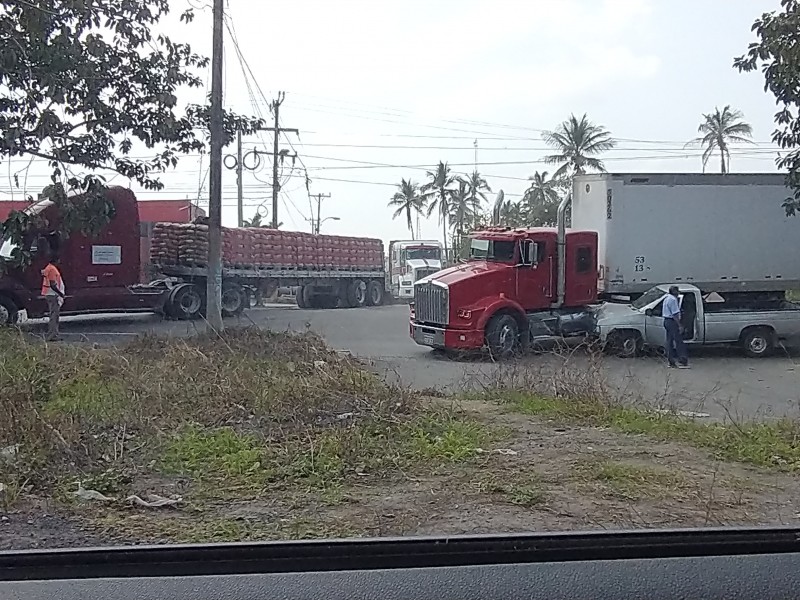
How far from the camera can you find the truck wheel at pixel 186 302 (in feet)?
79.3

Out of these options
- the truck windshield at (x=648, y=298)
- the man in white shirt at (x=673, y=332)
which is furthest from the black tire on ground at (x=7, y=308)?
the man in white shirt at (x=673, y=332)

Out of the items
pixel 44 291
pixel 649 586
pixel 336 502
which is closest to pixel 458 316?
pixel 44 291

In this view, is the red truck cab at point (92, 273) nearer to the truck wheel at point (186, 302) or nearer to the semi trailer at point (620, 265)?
the truck wheel at point (186, 302)

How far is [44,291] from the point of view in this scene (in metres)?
19.2

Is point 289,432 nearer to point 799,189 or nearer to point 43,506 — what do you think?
point 43,506

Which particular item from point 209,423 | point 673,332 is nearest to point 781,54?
point 673,332

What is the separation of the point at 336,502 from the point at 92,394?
4.44m

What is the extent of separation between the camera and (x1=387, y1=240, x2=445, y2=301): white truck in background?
1505 inches

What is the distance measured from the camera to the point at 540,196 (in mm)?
52719

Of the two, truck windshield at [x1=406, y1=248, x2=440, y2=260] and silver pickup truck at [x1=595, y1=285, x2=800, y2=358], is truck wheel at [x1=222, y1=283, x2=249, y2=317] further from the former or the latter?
truck windshield at [x1=406, y1=248, x2=440, y2=260]

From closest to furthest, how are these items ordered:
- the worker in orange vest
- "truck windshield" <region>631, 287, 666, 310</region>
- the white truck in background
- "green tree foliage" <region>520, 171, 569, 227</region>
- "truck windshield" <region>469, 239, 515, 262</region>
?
"truck windshield" <region>631, 287, 666, 310</region> → "truck windshield" <region>469, 239, 515, 262</region> → the worker in orange vest → the white truck in background → "green tree foliage" <region>520, 171, 569, 227</region>

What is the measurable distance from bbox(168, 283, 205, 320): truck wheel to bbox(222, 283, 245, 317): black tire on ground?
104 cm

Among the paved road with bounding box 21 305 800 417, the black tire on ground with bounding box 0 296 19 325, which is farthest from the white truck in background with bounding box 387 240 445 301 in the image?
the black tire on ground with bounding box 0 296 19 325

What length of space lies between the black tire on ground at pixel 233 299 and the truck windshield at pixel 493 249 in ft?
30.4
